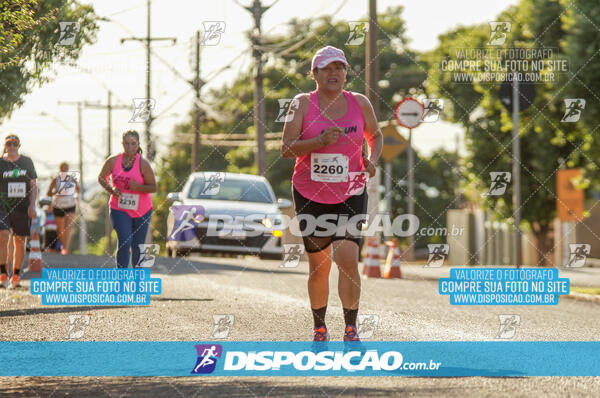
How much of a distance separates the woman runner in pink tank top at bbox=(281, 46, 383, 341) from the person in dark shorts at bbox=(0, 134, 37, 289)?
21.0 ft

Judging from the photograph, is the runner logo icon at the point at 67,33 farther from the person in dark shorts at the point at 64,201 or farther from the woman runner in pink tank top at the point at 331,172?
the woman runner in pink tank top at the point at 331,172

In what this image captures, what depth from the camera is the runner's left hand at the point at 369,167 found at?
7.03 metres

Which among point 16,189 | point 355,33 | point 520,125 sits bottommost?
point 16,189

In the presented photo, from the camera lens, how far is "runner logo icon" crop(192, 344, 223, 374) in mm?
6617

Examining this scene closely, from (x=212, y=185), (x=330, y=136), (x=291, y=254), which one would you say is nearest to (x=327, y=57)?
(x=330, y=136)

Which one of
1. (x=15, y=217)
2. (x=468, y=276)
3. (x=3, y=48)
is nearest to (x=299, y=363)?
(x=3, y=48)

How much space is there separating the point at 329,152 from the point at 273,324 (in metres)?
2.60

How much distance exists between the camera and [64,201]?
19531 mm

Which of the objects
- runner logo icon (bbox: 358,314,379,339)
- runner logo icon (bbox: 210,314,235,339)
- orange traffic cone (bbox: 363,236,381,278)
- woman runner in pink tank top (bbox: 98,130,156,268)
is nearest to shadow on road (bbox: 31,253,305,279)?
orange traffic cone (bbox: 363,236,381,278)

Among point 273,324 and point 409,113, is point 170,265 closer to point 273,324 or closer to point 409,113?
point 409,113

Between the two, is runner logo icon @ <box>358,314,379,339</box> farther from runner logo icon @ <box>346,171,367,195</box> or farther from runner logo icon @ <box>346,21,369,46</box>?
runner logo icon @ <box>346,21,369,46</box>

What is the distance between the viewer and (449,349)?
7.57 meters

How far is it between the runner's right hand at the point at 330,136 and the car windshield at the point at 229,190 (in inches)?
505

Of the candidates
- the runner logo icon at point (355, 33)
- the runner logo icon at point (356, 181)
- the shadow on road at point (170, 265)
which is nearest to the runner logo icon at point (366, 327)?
the runner logo icon at point (356, 181)
